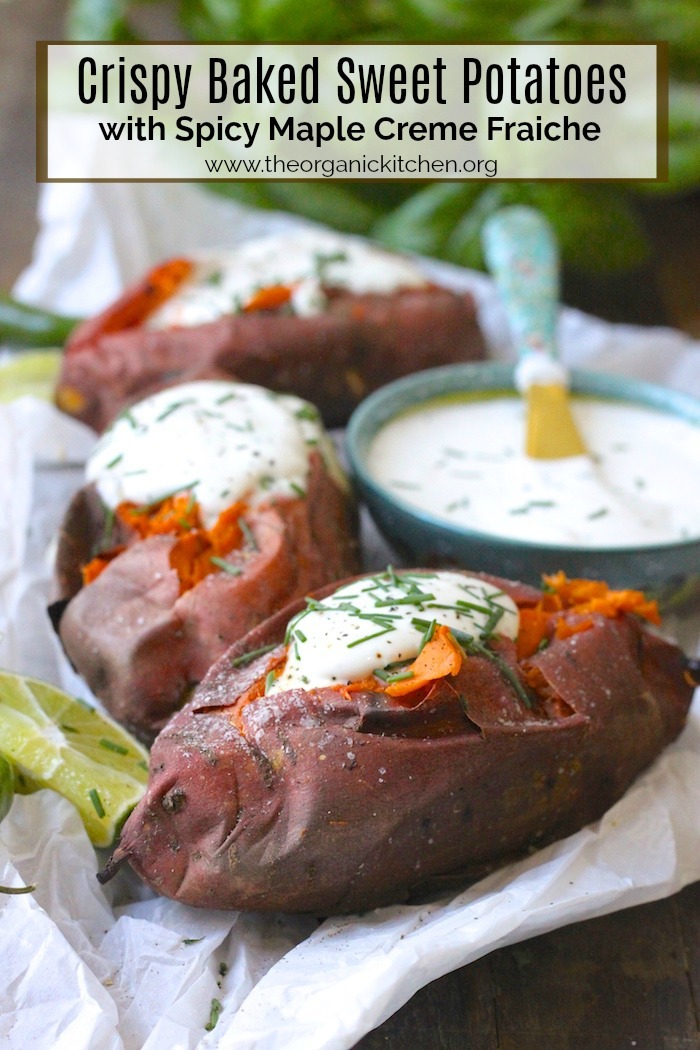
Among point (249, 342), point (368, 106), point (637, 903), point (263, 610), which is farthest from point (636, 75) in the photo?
point (637, 903)

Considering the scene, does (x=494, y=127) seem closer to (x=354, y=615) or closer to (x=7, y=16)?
(x=354, y=615)

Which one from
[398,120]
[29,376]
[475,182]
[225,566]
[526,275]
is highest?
[398,120]

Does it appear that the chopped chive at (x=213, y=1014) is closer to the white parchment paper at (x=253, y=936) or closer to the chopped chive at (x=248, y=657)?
the white parchment paper at (x=253, y=936)

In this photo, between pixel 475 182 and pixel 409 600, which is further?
pixel 475 182

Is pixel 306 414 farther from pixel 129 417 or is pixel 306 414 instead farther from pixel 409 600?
pixel 409 600

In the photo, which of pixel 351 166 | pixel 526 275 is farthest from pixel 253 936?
pixel 351 166

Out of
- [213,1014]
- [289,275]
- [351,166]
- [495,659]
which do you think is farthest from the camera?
[351,166]
